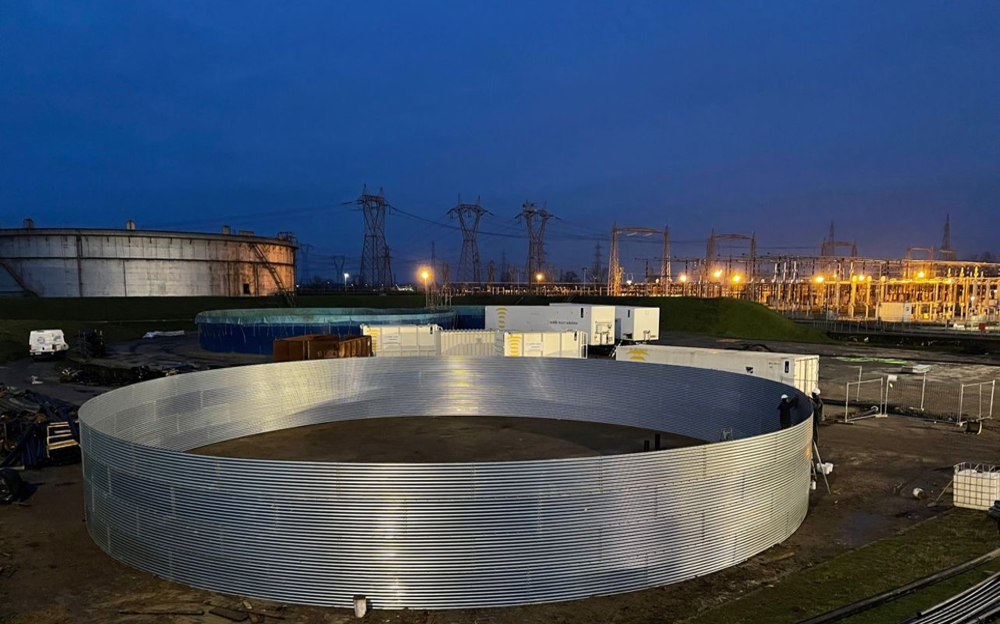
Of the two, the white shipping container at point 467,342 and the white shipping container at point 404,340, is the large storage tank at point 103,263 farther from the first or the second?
the white shipping container at point 467,342

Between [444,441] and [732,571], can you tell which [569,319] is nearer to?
[444,441]

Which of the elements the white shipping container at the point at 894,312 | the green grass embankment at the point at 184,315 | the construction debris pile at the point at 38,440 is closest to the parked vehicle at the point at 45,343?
the green grass embankment at the point at 184,315

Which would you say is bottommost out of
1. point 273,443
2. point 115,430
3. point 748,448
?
point 273,443

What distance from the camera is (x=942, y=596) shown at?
396 inches

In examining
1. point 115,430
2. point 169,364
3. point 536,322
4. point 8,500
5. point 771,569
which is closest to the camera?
point 771,569

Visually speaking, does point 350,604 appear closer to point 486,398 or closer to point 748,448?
point 748,448

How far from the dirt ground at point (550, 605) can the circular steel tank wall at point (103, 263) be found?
59.7 m

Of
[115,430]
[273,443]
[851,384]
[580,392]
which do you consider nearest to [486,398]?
[580,392]

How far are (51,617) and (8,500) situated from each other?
729cm

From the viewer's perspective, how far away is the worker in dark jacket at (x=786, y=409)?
16.7 meters

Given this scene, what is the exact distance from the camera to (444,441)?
2073 cm

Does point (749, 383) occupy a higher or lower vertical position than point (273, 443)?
higher

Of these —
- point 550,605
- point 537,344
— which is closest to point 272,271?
point 537,344

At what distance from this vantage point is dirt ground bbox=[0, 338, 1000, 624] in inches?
388
